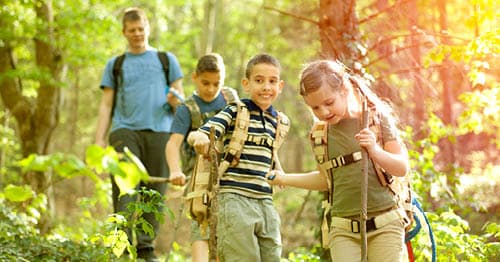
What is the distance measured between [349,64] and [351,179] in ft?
7.84

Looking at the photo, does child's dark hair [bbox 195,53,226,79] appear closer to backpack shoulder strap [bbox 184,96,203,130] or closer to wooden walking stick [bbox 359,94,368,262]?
backpack shoulder strap [bbox 184,96,203,130]

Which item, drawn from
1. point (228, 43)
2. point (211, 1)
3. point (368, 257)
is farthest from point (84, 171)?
point (228, 43)

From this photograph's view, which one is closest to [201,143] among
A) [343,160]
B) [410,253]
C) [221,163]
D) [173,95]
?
[221,163]

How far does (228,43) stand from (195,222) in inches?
900

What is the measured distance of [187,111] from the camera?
5.63m

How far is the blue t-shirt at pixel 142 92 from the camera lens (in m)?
6.60

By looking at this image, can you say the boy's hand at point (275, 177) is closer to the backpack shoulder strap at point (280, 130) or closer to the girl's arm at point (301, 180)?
the girl's arm at point (301, 180)

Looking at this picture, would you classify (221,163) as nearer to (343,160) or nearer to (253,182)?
(253,182)

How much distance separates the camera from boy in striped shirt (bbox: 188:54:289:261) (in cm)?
436

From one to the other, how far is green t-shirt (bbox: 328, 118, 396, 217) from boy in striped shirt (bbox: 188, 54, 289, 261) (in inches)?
25.7

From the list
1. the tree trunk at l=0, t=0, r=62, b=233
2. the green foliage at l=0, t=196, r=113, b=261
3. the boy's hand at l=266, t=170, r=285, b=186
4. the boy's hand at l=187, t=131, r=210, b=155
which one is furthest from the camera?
the tree trunk at l=0, t=0, r=62, b=233

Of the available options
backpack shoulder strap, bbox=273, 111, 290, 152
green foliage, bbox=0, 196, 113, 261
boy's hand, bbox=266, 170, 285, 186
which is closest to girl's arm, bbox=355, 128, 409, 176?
boy's hand, bbox=266, 170, 285, 186

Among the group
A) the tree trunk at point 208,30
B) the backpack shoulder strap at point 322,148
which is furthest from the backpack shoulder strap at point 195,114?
the tree trunk at point 208,30

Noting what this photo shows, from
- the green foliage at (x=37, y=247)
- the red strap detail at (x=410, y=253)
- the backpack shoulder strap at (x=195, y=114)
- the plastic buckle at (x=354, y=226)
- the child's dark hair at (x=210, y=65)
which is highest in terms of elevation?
the child's dark hair at (x=210, y=65)
